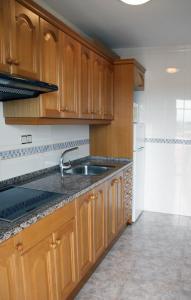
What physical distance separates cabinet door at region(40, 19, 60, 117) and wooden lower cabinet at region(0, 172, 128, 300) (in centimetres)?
70

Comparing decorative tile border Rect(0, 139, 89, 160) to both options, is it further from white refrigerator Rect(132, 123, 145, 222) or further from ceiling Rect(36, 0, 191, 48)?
ceiling Rect(36, 0, 191, 48)

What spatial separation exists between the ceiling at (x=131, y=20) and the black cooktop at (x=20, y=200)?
1630 millimetres

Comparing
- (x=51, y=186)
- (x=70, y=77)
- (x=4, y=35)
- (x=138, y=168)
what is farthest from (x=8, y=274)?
(x=138, y=168)

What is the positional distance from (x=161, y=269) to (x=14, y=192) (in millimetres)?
1512

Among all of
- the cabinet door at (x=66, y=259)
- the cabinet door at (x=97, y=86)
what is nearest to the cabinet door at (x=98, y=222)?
the cabinet door at (x=66, y=259)

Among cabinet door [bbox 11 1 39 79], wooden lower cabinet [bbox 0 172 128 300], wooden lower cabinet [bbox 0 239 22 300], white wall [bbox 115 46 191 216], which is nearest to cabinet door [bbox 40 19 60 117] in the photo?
cabinet door [bbox 11 1 39 79]

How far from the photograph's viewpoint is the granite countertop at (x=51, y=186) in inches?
48.5

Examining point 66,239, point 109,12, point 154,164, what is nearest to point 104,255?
point 66,239

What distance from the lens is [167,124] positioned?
3.57m

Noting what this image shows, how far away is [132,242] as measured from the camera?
2.81 meters

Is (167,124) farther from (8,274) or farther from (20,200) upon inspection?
(8,274)

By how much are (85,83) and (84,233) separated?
53.6 inches

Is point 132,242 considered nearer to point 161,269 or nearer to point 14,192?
point 161,269

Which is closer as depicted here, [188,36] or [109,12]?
[109,12]
